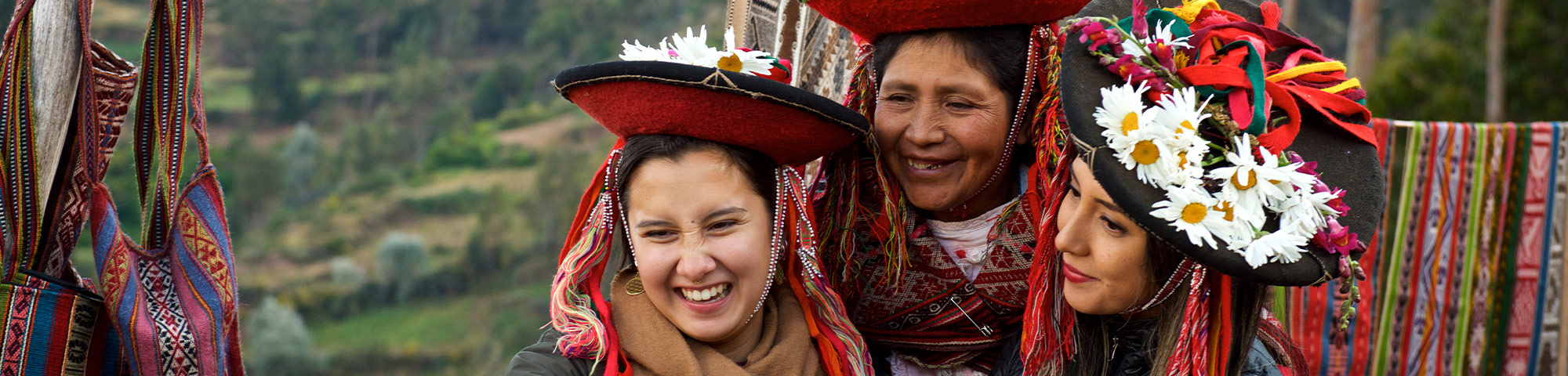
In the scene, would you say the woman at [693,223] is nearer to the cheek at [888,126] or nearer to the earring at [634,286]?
the earring at [634,286]

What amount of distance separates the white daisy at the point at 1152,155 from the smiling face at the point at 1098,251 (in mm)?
162

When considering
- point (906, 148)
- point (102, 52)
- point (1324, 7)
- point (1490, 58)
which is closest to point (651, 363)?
point (906, 148)

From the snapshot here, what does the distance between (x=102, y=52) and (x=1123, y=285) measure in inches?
A: 80.0

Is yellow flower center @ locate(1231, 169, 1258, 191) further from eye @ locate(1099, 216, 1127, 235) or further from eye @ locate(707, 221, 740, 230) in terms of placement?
eye @ locate(707, 221, 740, 230)

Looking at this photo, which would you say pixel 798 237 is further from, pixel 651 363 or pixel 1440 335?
pixel 1440 335

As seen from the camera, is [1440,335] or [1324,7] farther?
[1324,7]

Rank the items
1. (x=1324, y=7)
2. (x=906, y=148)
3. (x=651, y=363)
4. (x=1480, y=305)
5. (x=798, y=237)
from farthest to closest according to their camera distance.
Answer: (x=1324, y=7)
(x=1480, y=305)
(x=906, y=148)
(x=798, y=237)
(x=651, y=363)

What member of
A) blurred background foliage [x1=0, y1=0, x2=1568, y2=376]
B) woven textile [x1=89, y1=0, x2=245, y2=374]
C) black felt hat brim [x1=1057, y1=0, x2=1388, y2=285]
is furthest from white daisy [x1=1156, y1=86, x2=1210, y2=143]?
blurred background foliage [x1=0, y1=0, x2=1568, y2=376]

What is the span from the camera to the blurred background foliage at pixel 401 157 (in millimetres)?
16891

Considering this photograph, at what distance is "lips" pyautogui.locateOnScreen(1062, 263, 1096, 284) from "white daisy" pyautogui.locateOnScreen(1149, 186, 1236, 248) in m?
0.37

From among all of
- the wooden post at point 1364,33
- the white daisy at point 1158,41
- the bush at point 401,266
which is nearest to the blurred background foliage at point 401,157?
the bush at point 401,266

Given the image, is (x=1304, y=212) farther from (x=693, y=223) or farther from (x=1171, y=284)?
(x=693, y=223)

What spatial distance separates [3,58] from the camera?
6.61ft

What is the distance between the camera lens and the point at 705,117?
2.27 meters
